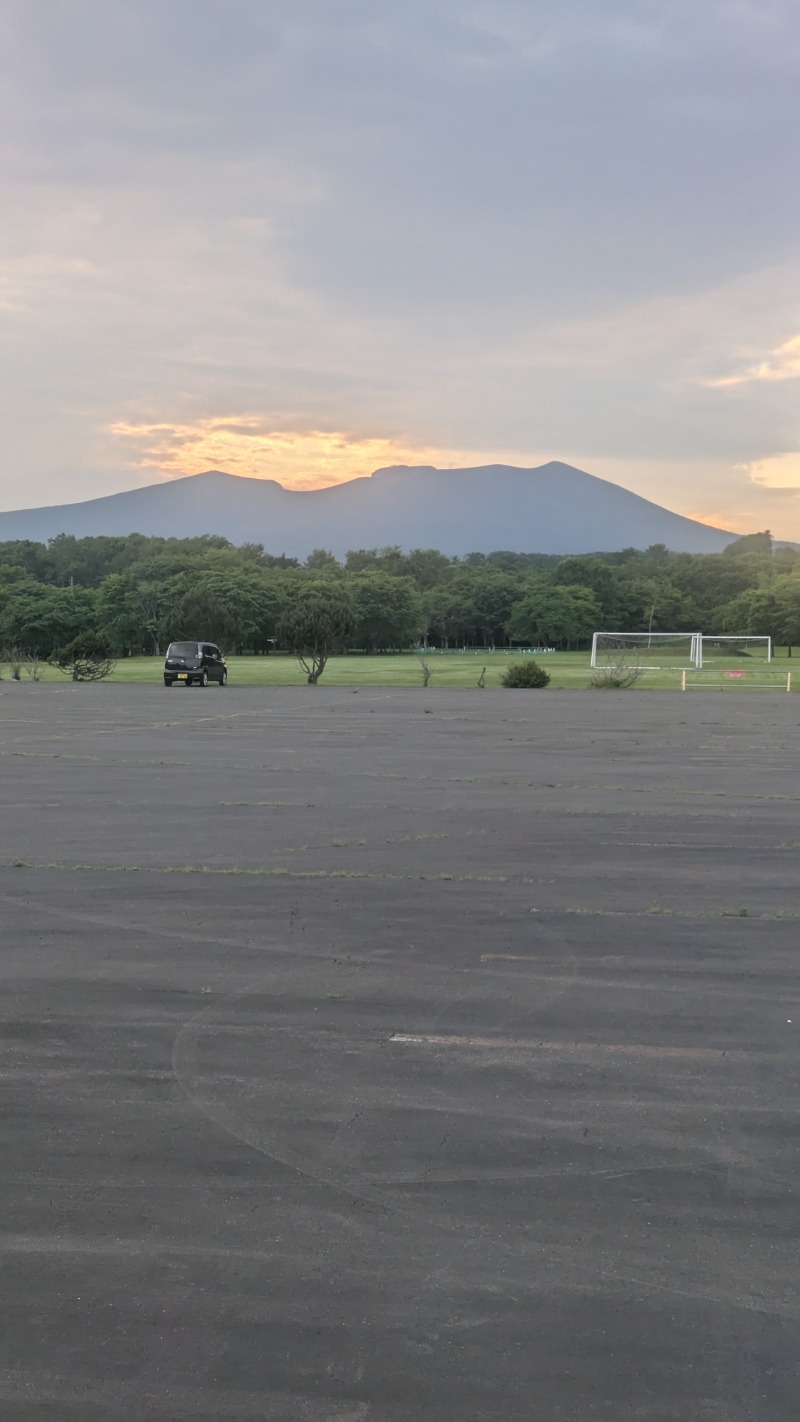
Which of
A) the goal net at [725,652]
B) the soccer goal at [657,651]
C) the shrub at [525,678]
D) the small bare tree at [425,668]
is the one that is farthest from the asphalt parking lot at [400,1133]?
the goal net at [725,652]

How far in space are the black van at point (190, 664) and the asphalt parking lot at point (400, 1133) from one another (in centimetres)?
3860

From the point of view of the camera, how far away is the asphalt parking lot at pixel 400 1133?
3004 mm

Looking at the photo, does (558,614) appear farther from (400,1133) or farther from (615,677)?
(400,1133)

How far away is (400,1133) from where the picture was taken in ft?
14.3

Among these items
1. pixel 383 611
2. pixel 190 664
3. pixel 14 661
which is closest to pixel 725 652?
pixel 190 664

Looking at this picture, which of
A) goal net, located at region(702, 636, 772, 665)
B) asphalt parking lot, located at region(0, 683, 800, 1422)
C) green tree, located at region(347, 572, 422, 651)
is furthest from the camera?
green tree, located at region(347, 572, 422, 651)

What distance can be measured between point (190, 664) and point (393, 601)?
287ft

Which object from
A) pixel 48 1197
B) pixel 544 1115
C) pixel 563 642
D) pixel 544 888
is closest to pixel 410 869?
pixel 544 888

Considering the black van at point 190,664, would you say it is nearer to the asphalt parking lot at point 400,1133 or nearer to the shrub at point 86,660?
the shrub at point 86,660

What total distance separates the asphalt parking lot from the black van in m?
38.6

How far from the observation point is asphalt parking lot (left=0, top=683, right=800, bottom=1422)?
118 inches

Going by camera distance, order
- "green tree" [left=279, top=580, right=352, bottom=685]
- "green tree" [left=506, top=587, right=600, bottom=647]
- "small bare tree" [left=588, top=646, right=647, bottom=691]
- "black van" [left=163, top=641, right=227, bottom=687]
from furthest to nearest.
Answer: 1. "green tree" [left=506, top=587, right=600, bottom=647]
2. "green tree" [left=279, top=580, right=352, bottom=685]
3. "small bare tree" [left=588, top=646, right=647, bottom=691]
4. "black van" [left=163, top=641, right=227, bottom=687]

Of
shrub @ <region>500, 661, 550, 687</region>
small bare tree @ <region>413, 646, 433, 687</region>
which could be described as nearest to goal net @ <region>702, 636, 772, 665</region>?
small bare tree @ <region>413, 646, 433, 687</region>

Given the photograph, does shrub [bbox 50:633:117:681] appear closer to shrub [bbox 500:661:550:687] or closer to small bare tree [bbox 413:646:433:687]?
small bare tree [bbox 413:646:433:687]
